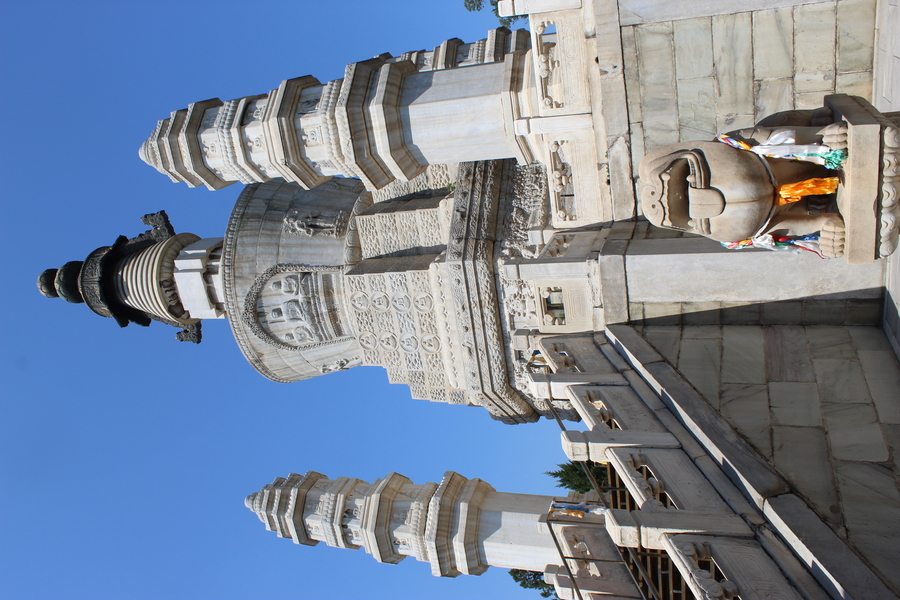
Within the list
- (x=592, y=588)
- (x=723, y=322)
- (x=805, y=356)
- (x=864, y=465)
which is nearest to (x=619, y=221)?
(x=723, y=322)

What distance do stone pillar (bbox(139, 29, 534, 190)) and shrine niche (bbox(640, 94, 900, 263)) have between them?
360cm

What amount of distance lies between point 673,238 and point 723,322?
1050mm

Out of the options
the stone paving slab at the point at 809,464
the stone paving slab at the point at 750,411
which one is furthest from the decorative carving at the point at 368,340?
the stone paving slab at the point at 809,464

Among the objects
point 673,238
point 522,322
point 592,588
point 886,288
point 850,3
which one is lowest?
point 592,588

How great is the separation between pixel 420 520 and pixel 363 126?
242 inches

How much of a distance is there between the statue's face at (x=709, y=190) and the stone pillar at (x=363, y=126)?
3532mm

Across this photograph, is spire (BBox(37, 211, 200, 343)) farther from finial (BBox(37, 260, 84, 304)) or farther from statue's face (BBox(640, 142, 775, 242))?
statue's face (BBox(640, 142, 775, 242))

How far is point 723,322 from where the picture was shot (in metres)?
6.71

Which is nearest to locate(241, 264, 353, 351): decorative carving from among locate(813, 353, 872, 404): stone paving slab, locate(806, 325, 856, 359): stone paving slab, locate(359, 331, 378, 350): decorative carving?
locate(359, 331, 378, 350): decorative carving

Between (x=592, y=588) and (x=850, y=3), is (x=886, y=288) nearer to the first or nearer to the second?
(x=850, y=3)

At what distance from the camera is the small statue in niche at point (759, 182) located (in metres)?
4.52

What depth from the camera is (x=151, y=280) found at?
442 inches

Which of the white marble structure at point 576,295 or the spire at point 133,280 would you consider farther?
the spire at point 133,280

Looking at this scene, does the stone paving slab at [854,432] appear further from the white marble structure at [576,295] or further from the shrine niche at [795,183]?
the shrine niche at [795,183]
